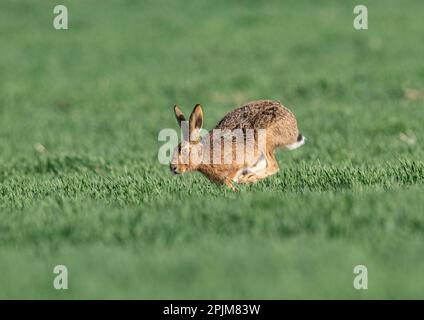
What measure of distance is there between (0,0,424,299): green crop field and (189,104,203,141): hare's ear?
21.9 inches

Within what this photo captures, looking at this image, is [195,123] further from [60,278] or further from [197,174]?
[60,278]

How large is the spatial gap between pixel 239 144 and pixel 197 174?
116 cm

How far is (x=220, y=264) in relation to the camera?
251 inches

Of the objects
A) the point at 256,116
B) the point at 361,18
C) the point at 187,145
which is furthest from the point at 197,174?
the point at 361,18

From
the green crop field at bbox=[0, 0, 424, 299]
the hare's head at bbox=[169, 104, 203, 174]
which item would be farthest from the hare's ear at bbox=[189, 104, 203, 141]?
the green crop field at bbox=[0, 0, 424, 299]

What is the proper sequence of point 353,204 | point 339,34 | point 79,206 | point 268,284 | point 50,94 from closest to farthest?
point 268,284, point 353,204, point 79,206, point 50,94, point 339,34

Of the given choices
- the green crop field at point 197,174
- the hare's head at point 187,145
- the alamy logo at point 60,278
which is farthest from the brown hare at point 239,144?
the alamy logo at point 60,278

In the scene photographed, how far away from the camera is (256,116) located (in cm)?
1041

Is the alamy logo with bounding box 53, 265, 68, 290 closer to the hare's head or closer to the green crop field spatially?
the green crop field

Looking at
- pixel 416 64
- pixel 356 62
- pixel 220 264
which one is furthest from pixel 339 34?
pixel 220 264

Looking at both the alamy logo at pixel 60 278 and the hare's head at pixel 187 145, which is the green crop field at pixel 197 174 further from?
the hare's head at pixel 187 145

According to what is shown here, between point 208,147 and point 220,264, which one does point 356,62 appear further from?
point 220,264

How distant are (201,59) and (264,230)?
708 inches

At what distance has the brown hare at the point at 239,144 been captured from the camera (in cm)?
942
